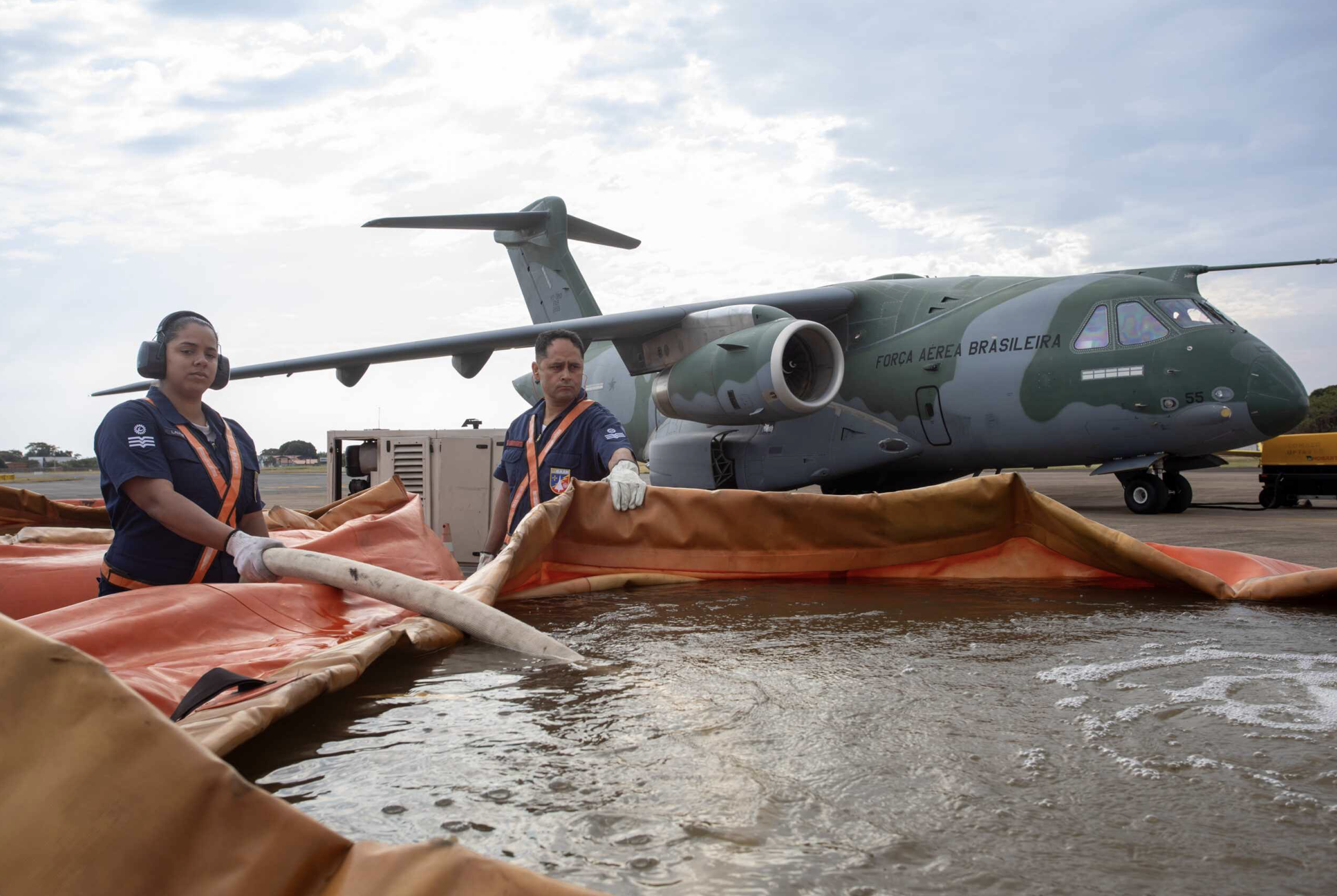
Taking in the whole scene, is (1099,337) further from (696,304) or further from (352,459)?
(352,459)

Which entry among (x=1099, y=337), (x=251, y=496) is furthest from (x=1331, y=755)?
(x=1099, y=337)

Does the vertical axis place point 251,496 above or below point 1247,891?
above

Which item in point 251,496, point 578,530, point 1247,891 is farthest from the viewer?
point 578,530

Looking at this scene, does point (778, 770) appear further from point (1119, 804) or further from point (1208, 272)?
point (1208, 272)

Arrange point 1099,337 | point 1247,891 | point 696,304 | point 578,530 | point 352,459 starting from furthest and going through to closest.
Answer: point 696,304 → point 1099,337 → point 352,459 → point 578,530 → point 1247,891

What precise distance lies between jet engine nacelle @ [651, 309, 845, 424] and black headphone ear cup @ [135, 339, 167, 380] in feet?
18.7

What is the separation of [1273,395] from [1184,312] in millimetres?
1024

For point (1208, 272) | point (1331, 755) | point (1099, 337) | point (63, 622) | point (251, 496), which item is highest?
point (1208, 272)

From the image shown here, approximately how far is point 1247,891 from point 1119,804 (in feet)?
0.80

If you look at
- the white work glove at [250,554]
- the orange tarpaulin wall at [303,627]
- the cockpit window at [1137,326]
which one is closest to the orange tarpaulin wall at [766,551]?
the orange tarpaulin wall at [303,627]

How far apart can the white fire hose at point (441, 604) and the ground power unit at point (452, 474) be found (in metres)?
4.21

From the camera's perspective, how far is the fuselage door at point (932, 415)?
8.84m

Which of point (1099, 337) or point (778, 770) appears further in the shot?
point (1099, 337)

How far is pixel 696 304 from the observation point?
9.06 m
